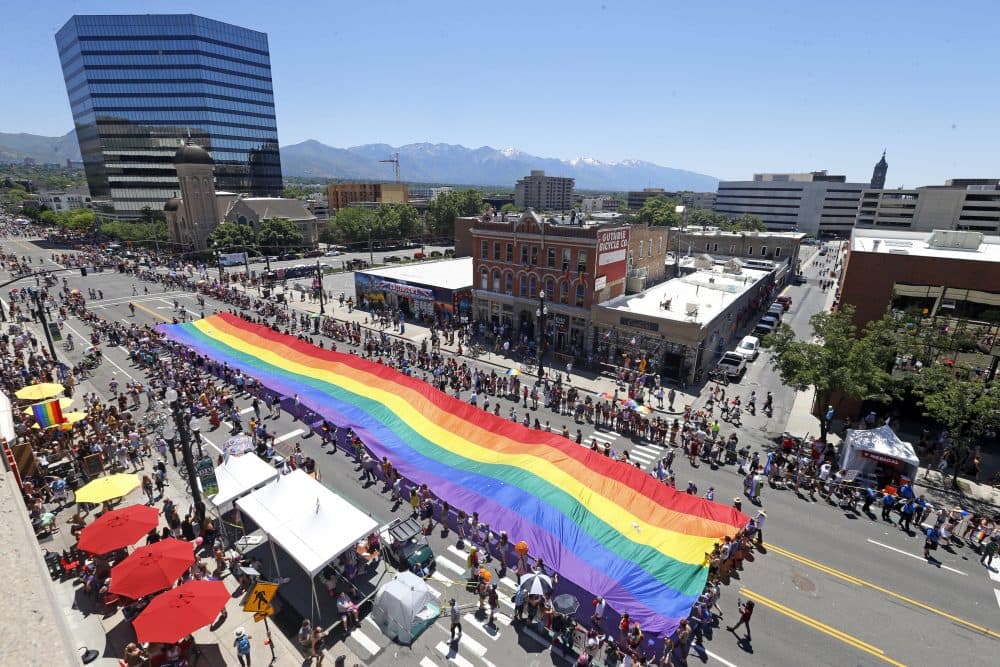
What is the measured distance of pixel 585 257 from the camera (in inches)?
1527

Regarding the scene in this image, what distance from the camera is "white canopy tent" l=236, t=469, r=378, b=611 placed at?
14.7m

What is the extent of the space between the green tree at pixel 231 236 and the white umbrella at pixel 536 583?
78.5 meters

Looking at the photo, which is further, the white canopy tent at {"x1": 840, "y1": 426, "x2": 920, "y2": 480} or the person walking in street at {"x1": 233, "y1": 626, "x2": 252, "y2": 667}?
the white canopy tent at {"x1": 840, "y1": 426, "x2": 920, "y2": 480}

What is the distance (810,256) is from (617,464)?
116705 millimetres

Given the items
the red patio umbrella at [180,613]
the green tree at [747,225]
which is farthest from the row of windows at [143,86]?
the green tree at [747,225]

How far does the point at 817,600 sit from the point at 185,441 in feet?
71.9

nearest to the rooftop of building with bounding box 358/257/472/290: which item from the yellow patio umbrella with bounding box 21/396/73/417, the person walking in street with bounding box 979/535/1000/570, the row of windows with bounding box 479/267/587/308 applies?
the row of windows with bounding box 479/267/587/308

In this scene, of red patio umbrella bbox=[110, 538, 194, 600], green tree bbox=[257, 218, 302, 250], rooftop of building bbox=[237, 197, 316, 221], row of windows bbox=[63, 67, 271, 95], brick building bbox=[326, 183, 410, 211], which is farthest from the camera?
brick building bbox=[326, 183, 410, 211]

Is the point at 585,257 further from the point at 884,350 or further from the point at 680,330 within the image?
the point at 884,350

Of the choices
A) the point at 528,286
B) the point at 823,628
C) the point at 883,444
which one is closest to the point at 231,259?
the point at 528,286

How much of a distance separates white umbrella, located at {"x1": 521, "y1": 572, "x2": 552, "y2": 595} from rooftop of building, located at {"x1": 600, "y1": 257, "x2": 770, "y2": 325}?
24334 mm

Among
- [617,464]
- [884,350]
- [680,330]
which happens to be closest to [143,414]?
[617,464]

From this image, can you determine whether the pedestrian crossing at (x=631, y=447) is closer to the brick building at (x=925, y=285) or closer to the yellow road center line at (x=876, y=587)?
the yellow road center line at (x=876, y=587)

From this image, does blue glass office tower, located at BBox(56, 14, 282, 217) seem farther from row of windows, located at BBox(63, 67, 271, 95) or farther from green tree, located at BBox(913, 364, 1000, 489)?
green tree, located at BBox(913, 364, 1000, 489)
